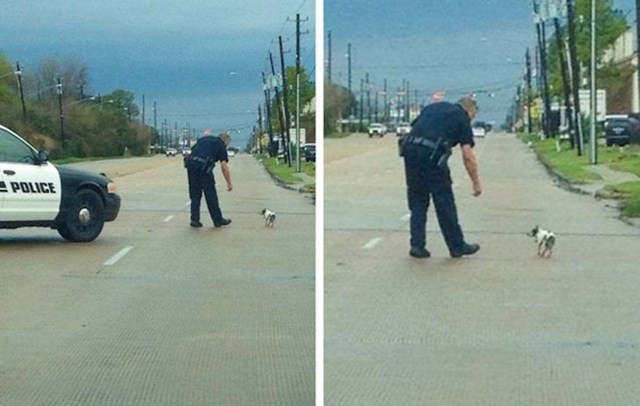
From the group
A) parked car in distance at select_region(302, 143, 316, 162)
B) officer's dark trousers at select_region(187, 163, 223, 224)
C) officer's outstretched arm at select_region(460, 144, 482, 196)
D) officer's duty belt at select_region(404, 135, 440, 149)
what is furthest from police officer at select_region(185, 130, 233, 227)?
officer's outstretched arm at select_region(460, 144, 482, 196)

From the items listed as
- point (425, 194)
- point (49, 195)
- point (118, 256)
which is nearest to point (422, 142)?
point (425, 194)

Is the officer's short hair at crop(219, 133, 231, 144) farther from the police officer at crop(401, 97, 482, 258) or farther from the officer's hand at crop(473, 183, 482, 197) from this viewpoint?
the officer's hand at crop(473, 183, 482, 197)

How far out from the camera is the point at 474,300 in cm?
393

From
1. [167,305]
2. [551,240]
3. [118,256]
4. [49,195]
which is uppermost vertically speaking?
[49,195]

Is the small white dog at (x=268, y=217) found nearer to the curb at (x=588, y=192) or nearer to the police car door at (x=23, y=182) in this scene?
the police car door at (x=23, y=182)

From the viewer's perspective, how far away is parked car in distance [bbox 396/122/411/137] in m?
4.03

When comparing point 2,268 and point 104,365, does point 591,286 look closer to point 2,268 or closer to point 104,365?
point 104,365

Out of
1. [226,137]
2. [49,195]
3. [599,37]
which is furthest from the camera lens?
[226,137]

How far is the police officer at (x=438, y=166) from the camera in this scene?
3.96 m

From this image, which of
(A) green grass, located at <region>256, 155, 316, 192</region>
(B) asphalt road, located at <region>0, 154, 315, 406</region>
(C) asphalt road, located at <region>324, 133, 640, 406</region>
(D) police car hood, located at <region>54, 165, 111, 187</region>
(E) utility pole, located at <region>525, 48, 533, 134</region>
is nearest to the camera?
(C) asphalt road, located at <region>324, 133, 640, 406</region>

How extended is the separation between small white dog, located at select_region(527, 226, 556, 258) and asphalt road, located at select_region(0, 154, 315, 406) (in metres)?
0.79

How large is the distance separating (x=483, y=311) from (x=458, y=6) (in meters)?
1.01

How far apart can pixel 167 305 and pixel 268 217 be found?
51 centimetres

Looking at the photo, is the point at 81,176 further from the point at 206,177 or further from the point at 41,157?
the point at 206,177
